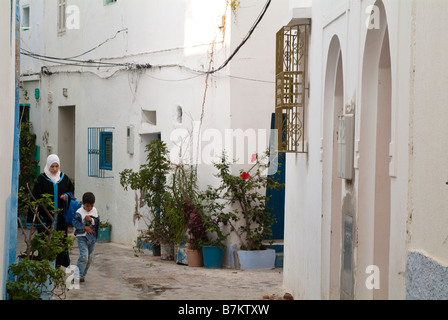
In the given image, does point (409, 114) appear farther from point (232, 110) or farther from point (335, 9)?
point (232, 110)

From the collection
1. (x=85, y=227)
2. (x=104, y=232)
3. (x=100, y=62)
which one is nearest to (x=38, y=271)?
(x=85, y=227)

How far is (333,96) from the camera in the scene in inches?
340

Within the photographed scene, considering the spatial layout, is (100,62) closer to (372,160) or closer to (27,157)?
(27,157)

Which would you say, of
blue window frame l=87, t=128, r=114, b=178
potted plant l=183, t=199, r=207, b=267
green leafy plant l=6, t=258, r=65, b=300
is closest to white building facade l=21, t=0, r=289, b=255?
blue window frame l=87, t=128, r=114, b=178

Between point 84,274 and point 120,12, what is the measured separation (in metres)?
7.49

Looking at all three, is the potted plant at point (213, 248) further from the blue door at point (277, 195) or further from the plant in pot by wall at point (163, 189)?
the blue door at point (277, 195)

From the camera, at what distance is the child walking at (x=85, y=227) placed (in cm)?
1088

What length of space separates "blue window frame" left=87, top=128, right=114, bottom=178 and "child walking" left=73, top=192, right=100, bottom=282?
6627 mm

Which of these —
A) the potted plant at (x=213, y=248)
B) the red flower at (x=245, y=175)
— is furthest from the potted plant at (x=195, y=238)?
the red flower at (x=245, y=175)

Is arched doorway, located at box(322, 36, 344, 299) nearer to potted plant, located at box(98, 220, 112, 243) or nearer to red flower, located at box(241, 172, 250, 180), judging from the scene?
red flower, located at box(241, 172, 250, 180)

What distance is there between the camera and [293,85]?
9.98 metres

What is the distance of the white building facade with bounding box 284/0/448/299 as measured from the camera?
5332 mm

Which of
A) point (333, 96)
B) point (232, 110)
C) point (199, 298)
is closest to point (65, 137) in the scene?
point (232, 110)

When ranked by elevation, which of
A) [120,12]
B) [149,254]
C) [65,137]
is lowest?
[149,254]
